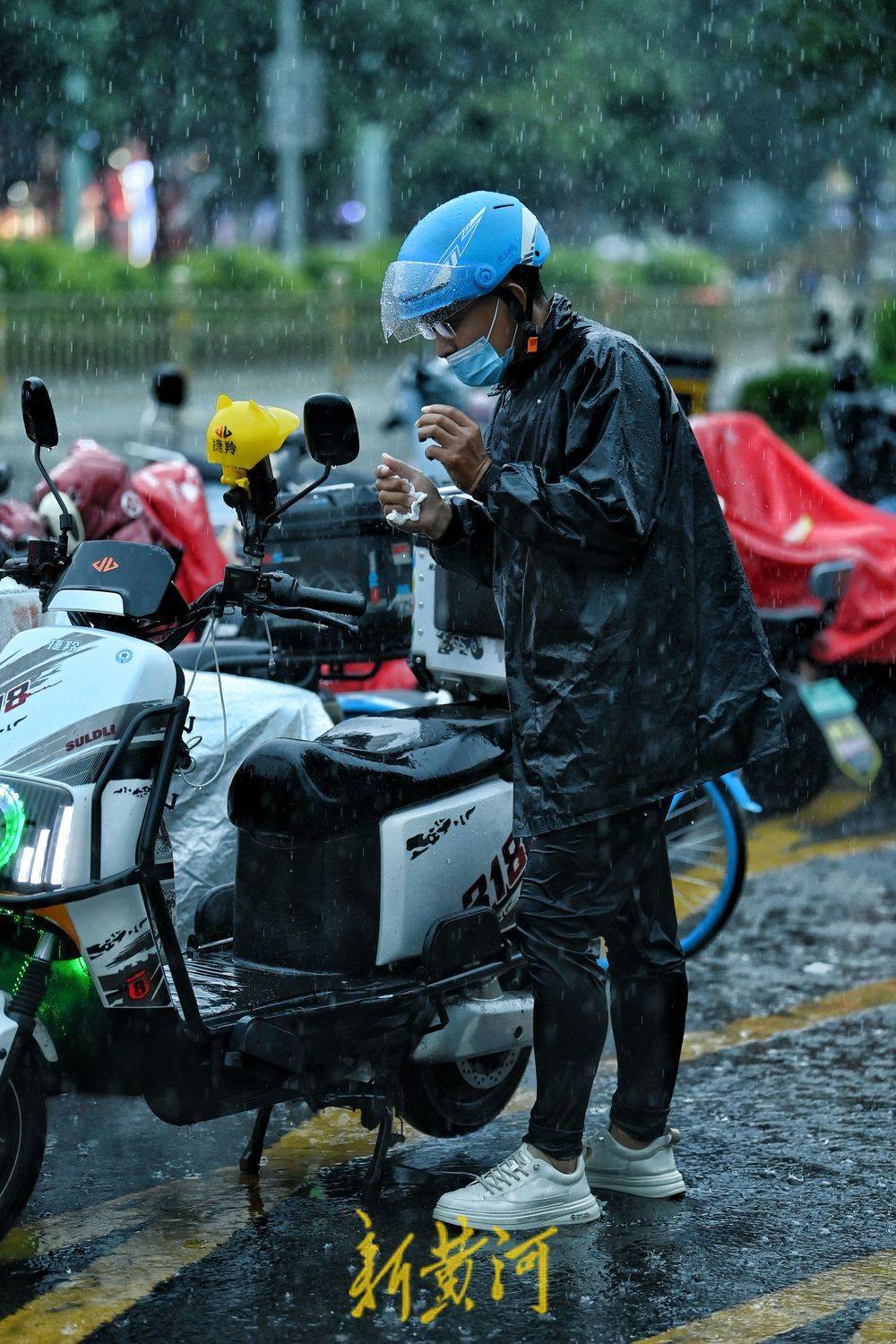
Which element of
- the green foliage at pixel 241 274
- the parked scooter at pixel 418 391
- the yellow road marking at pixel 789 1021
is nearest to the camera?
the yellow road marking at pixel 789 1021

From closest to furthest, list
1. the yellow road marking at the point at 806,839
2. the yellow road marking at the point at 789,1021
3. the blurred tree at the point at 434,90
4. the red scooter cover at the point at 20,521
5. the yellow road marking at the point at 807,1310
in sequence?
1. the yellow road marking at the point at 807,1310
2. the yellow road marking at the point at 789,1021
3. the red scooter cover at the point at 20,521
4. the yellow road marking at the point at 806,839
5. the blurred tree at the point at 434,90

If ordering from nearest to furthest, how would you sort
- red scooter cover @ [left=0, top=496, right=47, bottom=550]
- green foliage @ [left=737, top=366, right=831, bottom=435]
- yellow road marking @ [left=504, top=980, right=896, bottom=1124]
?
1. yellow road marking @ [left=504, top=980, right=896, bottom=1124]
2. red scooter cover @ [left=0, top=496, right=47, bottom=550]
3. green foliage @ [left=737, top=366, right=831, bottom=435]

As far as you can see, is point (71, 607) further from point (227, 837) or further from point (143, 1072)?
point (227, 837)

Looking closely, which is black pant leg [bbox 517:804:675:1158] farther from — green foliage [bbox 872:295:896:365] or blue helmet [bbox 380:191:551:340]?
green foliage [bbox 872:295:896:365]

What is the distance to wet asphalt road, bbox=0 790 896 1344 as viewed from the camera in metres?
3.38

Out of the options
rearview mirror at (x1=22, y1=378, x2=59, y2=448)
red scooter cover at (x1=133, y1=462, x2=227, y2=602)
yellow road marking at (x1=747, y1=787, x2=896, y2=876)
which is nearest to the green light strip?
rearview mirror at (x1=22, y1=378, x2=59, y2=448)

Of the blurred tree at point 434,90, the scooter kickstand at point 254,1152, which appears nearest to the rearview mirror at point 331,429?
the scooter kickstand at point 254,1152

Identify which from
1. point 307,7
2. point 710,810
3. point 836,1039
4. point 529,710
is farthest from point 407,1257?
point 307,7

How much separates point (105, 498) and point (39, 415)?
2226mm

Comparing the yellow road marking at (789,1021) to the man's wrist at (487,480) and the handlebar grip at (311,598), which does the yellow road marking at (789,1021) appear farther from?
the man's wrist at (487,480)

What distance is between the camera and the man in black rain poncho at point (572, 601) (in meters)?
3.55

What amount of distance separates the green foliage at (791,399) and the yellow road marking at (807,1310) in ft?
41.8

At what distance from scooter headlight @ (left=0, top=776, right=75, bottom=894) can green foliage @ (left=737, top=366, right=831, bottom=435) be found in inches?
515

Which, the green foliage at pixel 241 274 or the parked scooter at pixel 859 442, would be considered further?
the green foliage at pixel 241 274
